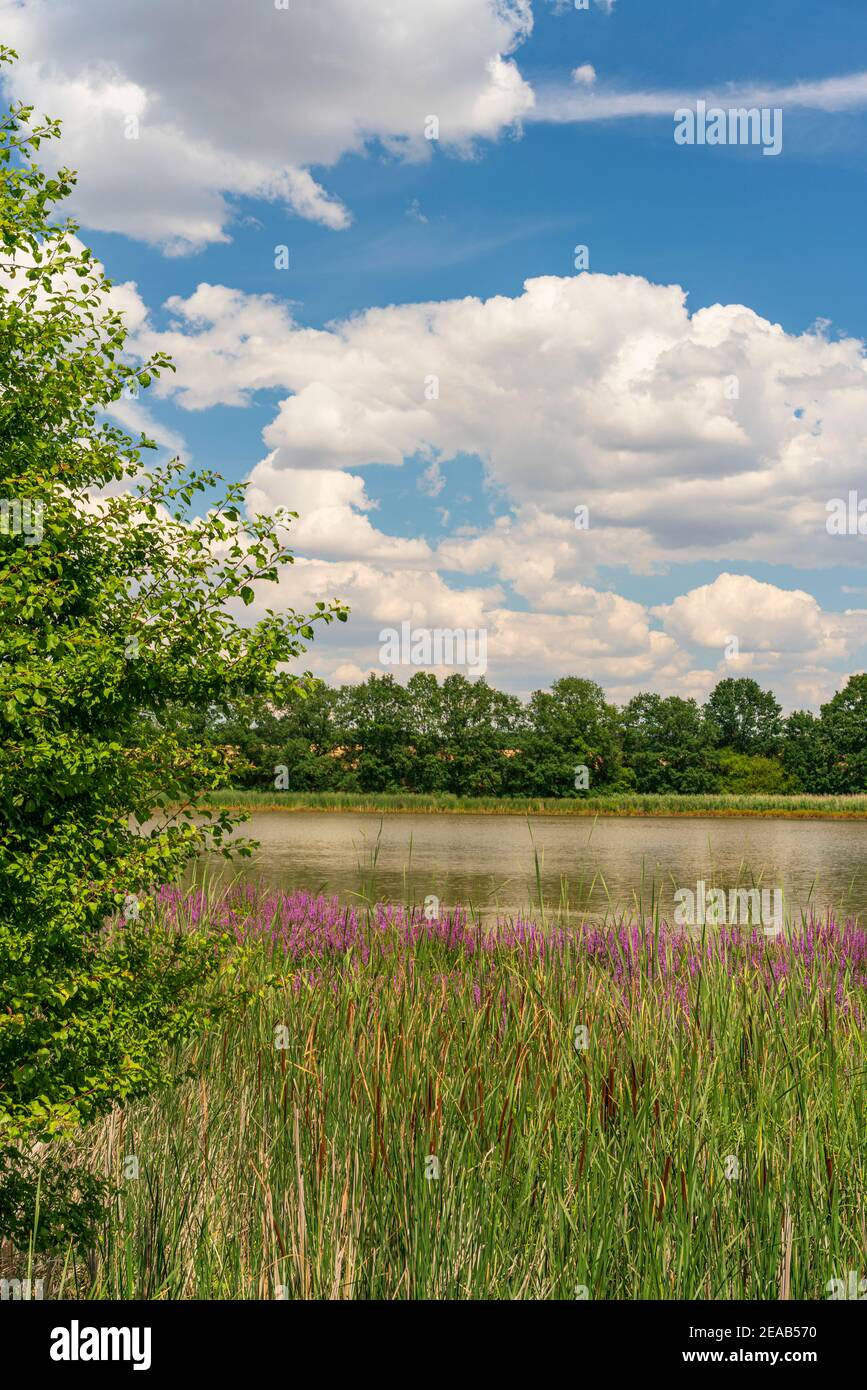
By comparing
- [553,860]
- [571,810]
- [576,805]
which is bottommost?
[571,810]

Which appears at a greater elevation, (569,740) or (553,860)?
(569,740)

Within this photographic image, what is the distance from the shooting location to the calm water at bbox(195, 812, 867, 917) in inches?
814

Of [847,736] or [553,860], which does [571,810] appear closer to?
[847,736]

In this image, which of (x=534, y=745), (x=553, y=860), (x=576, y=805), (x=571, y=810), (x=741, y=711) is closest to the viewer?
(x=553, y=860)

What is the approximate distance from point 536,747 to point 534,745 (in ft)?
1.18

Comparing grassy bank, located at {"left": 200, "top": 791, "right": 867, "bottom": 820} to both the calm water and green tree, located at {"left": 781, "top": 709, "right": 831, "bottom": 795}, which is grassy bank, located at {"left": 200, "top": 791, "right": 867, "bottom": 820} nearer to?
the calm water

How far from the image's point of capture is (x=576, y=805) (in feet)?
234

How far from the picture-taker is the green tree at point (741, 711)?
101m

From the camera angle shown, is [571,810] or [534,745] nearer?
[571,810]

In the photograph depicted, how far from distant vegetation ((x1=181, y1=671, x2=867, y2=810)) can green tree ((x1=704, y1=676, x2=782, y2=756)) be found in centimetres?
333

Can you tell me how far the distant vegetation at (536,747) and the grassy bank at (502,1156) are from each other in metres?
67.7

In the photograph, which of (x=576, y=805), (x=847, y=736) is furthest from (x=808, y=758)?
(x=576, y=805)

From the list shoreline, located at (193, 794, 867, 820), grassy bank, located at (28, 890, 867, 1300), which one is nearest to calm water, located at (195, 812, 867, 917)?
grassy bank, located at (28, 890, 867, 1300)
